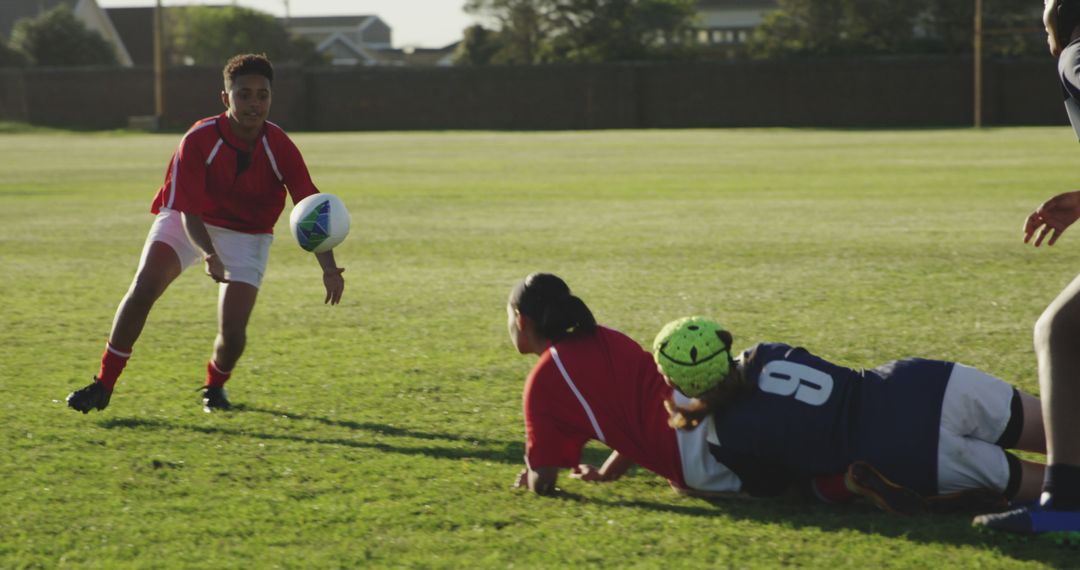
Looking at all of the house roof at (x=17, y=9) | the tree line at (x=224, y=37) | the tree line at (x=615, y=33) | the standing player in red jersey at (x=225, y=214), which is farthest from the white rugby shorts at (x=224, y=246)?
the house roof at (x=17, y=9)

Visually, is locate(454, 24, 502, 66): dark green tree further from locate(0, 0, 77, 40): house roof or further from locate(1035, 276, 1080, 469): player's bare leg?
locate(1035, 276, 1080, 469): player's bare leg

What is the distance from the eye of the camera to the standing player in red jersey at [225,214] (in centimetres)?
645

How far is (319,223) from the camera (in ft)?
20.7

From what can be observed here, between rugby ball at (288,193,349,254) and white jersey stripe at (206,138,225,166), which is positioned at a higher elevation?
white jersey stripe at (206,138,225,166)

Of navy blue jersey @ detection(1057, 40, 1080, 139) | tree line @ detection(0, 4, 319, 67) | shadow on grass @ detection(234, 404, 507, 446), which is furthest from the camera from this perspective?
tree line @ detection(0, 4, 319, 67)

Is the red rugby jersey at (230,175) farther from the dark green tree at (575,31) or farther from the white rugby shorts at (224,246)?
the dark green tree at (575,31)

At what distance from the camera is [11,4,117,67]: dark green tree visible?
7156 cm

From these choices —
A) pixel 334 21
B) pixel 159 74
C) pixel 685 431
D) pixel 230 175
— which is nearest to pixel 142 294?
pixel 230 175

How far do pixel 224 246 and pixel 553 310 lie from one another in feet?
8.14

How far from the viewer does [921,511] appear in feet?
15.2

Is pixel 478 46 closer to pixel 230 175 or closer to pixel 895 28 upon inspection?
pixel 895 28

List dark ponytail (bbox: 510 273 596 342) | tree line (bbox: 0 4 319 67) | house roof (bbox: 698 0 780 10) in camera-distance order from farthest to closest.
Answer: house roof (bbox: 698 0 780 10) < tree line (bbox: 0 4 319 67) < dark ponytail (bbox: 510 273 596 342)

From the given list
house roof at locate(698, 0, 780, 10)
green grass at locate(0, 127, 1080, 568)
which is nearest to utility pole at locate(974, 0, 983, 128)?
green grass at locate(0, 127, 1080, 568)

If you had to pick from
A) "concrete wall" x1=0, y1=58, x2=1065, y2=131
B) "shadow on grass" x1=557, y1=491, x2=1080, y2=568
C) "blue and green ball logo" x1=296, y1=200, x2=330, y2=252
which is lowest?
"shadow on grass" x1=557, y1=491, x2=1080, y2=568
